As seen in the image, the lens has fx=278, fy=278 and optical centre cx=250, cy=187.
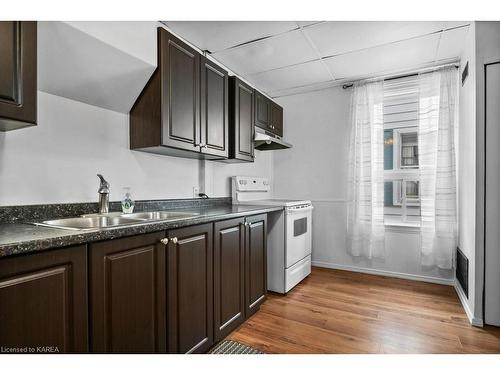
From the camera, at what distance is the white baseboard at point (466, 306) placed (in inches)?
84.0

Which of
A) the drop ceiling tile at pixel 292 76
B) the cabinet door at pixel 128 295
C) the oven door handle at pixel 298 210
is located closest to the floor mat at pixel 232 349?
the cabinet door at pixel 128 295

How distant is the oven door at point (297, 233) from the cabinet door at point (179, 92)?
1.22 metres

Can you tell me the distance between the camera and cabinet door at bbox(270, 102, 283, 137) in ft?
11.3

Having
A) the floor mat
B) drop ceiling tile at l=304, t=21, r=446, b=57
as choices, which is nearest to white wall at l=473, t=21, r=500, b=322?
drop ceiling tile at l=304, t=21, r=446, b=57

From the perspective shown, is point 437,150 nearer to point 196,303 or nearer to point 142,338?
point 196,303

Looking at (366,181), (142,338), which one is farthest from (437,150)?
(142,338)

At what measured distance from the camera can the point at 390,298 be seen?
269cm

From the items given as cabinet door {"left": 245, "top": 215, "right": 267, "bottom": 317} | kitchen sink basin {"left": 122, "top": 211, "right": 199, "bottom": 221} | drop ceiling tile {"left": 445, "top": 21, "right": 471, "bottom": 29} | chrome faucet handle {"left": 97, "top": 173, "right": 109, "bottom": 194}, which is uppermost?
drop ceiling tile {"left": 445, "top": 21, "right": 471, "bottom": 29}

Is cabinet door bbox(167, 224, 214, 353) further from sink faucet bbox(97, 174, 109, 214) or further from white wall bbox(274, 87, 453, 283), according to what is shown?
white wall bbox(274, 87, 453, 283)

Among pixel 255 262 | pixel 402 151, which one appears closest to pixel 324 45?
pixel 402 151

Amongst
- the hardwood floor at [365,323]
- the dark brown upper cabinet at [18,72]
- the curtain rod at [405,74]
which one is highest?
the curtain rod at [405,74]

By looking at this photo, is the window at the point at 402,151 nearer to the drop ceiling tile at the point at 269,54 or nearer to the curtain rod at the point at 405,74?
the curtain rod at the point at 405,74

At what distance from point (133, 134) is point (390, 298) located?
8.94 ft

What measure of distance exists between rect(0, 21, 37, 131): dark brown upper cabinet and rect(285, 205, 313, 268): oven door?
6.91ft
